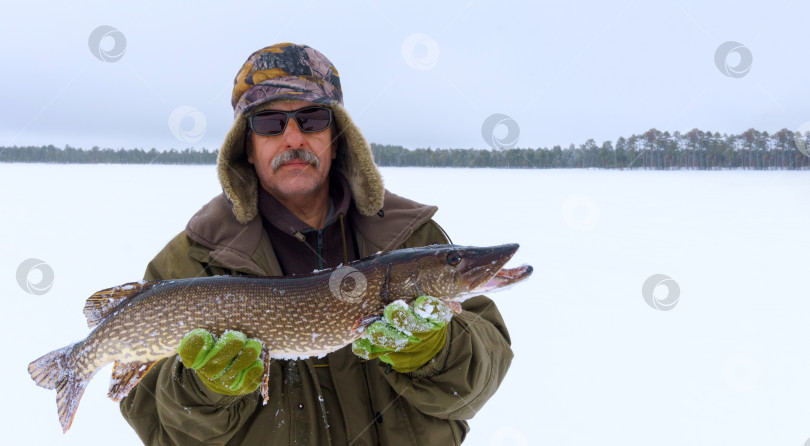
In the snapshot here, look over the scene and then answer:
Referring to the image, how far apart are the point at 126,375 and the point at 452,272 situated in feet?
4.74

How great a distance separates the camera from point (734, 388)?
11.0ft

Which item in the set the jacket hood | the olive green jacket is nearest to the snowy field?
the olive green jacket

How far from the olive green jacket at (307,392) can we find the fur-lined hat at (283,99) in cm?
22

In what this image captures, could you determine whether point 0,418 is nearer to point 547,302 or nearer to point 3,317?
point 3,317

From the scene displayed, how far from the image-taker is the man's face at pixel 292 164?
8.51ft

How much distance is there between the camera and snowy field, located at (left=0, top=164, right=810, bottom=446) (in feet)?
10.0

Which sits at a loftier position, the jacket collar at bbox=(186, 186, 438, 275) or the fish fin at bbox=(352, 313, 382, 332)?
the jacket collar at bbox=(186, 186, 438, 275)

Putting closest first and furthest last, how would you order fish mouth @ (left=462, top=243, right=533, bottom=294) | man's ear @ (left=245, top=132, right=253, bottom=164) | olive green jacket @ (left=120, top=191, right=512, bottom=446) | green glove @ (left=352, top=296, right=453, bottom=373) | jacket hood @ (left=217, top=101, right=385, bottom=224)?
green glove @ (left=352, top=296, right=453, bottom=373)
fish mouth @ (left=462, top=243, right=533, bottom=294)
olive green jacket @ (left=120, top=191, right=512, bottom=446)
jacket hood @ (left=217, top=101, right=385, bottom=224)
man's ear @ (left=245, top=132, right=253, bottom=164)

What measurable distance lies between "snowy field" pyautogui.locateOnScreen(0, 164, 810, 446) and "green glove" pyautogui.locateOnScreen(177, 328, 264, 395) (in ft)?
5.16

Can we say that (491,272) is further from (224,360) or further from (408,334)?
(224,360)

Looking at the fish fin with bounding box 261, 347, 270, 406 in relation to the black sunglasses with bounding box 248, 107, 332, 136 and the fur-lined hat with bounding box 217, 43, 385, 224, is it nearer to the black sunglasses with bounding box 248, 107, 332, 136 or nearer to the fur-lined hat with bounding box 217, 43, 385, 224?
the fur-lined hat with bounding box 217, 43, 385, 224

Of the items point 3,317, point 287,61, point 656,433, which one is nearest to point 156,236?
point 3,317

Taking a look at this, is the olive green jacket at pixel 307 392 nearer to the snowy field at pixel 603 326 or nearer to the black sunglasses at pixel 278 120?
the black sunglasses at pixel 278 120

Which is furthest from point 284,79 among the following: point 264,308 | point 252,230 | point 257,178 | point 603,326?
point 603,326
